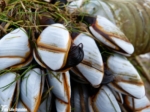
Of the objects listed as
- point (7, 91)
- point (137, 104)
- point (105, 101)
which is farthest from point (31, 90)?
point (137, 104)

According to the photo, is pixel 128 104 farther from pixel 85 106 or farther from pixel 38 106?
pixel 38 106

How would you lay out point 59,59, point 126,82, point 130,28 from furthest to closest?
point 130,28, point 126,82, point 59,59

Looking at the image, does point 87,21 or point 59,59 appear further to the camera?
point 87,21

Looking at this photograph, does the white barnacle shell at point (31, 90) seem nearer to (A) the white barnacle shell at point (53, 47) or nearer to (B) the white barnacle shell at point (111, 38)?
(A) the white barnacle shell at point (53, 47)

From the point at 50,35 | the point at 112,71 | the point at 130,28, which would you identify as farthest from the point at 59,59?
the point at 130,28

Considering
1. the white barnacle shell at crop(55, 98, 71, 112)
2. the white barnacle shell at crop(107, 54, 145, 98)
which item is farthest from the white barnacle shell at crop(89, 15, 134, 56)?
the white barnacle shell at crop(55, 98, 71, 112)

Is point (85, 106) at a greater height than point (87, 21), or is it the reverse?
point (87, 21)

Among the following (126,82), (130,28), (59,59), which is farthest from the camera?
(130,28)
